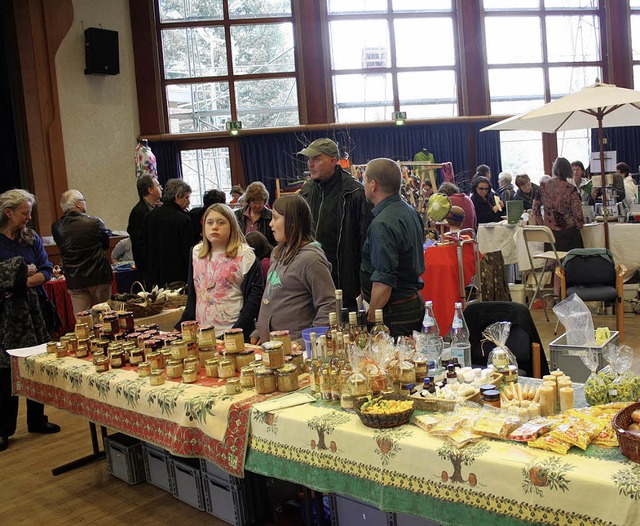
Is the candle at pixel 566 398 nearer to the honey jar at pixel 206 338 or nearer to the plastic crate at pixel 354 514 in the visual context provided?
the plastic crate at pixel 354 514

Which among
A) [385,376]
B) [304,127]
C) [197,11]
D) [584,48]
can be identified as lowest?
[385,376]

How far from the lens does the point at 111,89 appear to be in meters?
10.9

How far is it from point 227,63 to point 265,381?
35.1 ft

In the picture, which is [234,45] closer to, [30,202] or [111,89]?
[111,89]

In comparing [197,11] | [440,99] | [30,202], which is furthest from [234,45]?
[30,202]

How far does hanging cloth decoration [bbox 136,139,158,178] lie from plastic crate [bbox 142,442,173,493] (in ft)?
25.3

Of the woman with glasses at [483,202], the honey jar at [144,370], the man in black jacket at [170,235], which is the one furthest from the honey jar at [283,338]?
the woman with glasses at [483,202]

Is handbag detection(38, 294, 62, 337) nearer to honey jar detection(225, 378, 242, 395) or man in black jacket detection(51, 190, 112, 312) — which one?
man in black jacket detection(51, 190, 112, 312)

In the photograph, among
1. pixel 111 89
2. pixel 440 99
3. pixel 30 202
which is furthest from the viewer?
pixel 440 99

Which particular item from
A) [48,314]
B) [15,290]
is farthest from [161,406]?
[48,314]

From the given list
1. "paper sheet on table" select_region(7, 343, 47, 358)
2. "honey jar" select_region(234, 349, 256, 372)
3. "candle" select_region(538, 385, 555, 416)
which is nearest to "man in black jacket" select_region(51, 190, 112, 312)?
"paper sheet on table" select_region(7, 343, 47, 358)

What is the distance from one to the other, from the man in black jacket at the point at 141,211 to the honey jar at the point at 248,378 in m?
3.27

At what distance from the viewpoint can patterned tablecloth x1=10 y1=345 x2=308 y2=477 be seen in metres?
2.28

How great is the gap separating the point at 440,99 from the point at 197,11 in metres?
4.85
